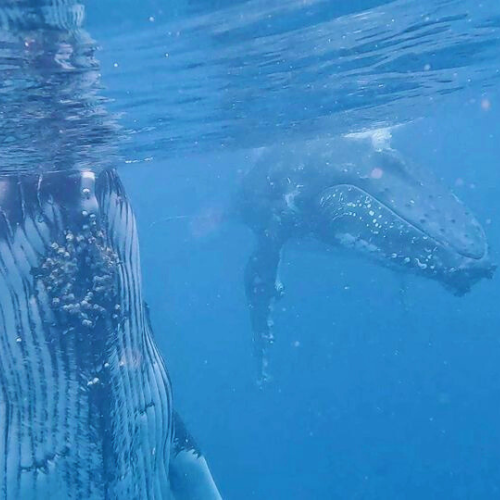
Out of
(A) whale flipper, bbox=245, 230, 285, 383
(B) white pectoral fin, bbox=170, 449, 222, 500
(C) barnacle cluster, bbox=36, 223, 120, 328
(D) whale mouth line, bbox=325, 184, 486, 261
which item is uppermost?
(A) whale flipper, bbox=245, 230, 285, 383

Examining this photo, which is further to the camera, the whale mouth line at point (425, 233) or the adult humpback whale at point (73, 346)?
the whale mouth line at point (425, 233)

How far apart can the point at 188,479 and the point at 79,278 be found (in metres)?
2.88

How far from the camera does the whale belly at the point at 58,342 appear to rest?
508cm

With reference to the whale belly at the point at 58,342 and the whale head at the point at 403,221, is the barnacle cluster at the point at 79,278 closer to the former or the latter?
the whale belly at the point at 58,342

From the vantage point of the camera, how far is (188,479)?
6.76 m

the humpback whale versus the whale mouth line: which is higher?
the whale mouth line

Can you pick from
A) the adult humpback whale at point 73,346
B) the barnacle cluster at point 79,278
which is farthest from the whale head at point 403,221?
the barnacle cluster at point 79,278

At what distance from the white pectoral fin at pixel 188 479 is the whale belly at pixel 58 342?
4.75 ft

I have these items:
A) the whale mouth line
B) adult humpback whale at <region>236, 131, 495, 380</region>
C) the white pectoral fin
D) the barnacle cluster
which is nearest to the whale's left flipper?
the white pectoral fin

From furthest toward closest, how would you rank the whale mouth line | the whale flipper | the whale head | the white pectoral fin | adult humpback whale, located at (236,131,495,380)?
the whale flipper, adult humpback whale, located at (236,131,495,380), the whale head, the whale mouth line, the white pectoral fin

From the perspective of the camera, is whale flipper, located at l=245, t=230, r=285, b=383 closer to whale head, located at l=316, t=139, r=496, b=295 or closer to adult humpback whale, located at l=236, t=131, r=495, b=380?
adult humpback whale, located at l=236, t=131, r=495, b=380

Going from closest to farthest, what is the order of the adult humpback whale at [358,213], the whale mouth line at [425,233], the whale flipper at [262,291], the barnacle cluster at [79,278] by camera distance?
the barnacle cluster at [79,278] → the whale mouth line at [425,233] → the adult humpback whale at [358,213] → the whale flipper at [262,291]

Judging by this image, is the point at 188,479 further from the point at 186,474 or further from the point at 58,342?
the point at 58,342

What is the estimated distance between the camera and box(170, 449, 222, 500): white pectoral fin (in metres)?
6.74
